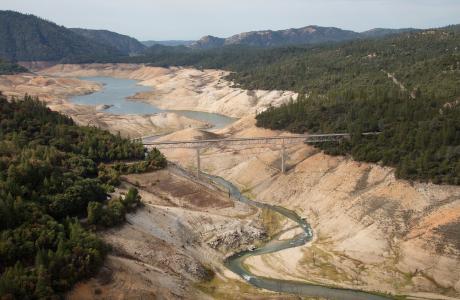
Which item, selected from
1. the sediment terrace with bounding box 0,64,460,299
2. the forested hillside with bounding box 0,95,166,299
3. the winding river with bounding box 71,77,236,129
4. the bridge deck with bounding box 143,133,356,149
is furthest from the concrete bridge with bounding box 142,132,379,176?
the winding river with bounding box 71,77,236,129

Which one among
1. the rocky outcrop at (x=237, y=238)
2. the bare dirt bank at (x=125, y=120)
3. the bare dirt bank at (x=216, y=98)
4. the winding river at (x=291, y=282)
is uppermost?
the bare dirt bank at (x=216, y=98)

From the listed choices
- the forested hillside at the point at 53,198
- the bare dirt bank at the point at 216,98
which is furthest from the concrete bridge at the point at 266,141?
the bare dirt bank at the point at 216,98

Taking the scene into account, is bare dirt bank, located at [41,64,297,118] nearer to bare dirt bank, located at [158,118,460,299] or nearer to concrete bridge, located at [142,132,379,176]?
concrete bridge, located at [142,132,379,176]

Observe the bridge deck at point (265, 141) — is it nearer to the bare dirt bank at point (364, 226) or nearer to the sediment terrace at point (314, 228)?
the sediment terrace at point (314, 228)

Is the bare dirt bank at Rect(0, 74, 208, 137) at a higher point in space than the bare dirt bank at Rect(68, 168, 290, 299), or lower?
higher

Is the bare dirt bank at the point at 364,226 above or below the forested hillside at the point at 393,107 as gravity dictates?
below

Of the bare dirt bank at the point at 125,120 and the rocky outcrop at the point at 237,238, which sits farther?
the bare dirt bank at the point at 125,120

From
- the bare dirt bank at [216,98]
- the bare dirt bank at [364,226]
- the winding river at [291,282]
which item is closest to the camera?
the winding river at [291,282]
